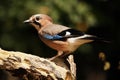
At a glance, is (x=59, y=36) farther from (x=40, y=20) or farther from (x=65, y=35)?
(x=40, y=20)

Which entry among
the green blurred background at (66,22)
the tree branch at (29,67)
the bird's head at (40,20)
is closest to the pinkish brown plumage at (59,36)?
the bird's head at (40,20)

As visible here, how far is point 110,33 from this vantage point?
33.6ft

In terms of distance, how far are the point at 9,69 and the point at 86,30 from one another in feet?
13.0

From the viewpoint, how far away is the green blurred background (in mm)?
8727

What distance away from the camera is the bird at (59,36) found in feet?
18.1

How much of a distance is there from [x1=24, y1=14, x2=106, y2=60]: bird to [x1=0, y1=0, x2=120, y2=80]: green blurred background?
93.3 inches

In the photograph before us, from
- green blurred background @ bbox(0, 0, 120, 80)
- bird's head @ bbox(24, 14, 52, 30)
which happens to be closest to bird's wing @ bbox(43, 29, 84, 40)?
bird's head @ bbox(24, 14, 52, 30)

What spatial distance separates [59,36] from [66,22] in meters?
3.27

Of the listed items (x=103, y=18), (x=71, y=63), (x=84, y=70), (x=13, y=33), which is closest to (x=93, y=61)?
(x=84, y=70)

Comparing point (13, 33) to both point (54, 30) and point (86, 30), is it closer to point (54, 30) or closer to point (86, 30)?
point (86, 30)

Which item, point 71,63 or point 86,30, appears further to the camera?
point 86,30

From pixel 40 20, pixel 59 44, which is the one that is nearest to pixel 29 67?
pixel 59 44

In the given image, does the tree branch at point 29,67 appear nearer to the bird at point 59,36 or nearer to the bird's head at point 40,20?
the bird at point 59,36

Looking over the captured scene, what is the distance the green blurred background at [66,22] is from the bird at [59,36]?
7.77ft
